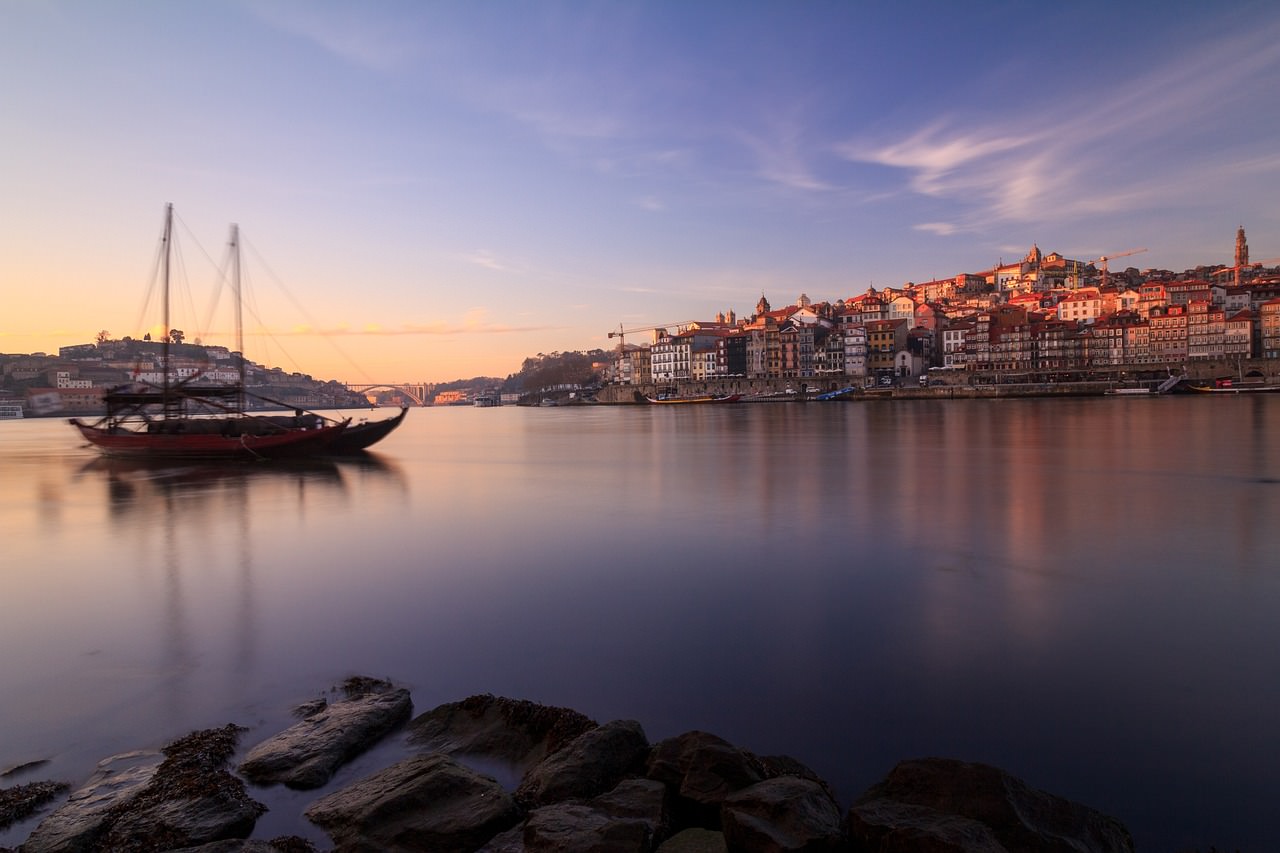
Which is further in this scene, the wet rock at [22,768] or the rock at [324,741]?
the wet rock at [22,768]

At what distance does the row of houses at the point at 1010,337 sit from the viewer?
71.5 metres

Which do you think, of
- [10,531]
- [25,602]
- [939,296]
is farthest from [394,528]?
[939,296]

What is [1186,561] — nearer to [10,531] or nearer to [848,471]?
[848,471]

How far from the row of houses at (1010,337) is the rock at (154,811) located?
81936mm

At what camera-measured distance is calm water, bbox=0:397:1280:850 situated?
4188mm

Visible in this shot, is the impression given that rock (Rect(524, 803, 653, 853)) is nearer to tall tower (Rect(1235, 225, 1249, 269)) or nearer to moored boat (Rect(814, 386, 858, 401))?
moored boat (Rect(814, 386, 858, 401))

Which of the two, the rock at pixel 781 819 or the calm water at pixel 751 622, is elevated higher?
the rock at pixel 781 819

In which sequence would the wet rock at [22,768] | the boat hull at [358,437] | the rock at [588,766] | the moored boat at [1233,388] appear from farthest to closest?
the moored boat at [1233,388]
the boat hull at [358,437]
the wet rock at [22,768]
the rock at [588,766]

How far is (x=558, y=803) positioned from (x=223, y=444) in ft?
85.0

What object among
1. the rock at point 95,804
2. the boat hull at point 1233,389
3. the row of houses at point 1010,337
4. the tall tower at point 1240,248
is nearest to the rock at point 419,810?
the rock at point 95,804

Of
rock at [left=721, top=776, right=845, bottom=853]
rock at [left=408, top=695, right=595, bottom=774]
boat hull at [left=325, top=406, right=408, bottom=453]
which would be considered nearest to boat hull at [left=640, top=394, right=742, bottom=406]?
boat hull at [left=325, top=406, right=408, bottom=453]

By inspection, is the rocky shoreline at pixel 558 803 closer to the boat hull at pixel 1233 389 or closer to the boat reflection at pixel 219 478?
the boat reflection at pixel 219 478

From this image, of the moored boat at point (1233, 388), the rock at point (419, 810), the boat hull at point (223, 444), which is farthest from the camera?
the moored boat at point (1233, 388)

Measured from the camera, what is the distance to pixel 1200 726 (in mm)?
4246
